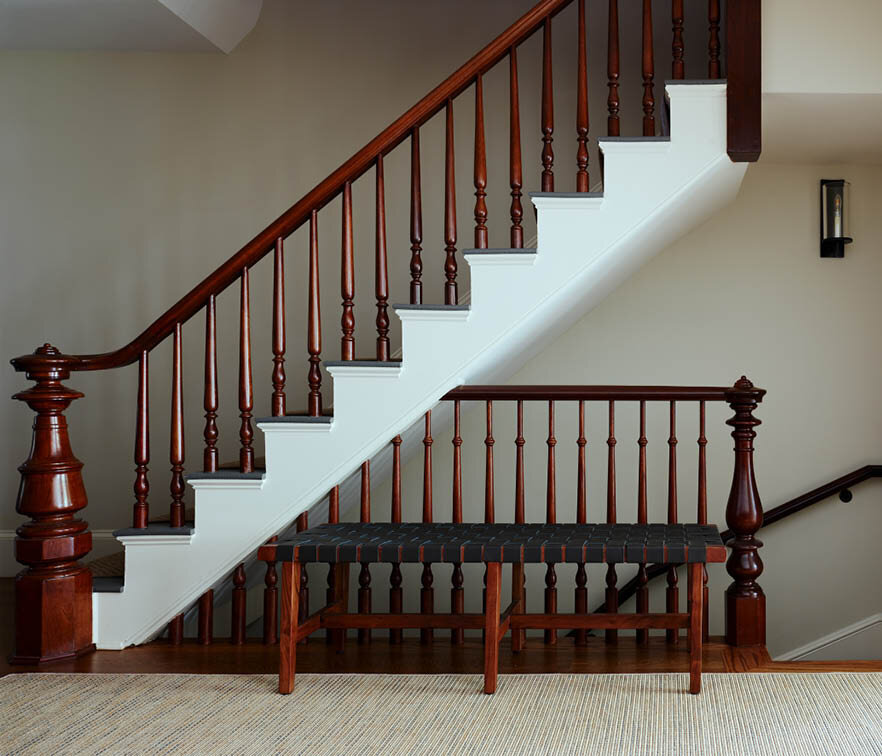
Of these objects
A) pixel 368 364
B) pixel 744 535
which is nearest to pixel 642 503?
pixel 744 535

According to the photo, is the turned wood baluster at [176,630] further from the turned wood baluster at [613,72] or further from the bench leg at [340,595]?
the turned wood baluster at [613,72]

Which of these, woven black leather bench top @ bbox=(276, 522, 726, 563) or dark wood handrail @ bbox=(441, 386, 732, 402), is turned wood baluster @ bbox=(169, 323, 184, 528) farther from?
dark wood handrail @ bbox=(441, 386, 732, 402)

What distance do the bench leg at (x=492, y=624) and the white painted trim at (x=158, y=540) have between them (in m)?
1.13

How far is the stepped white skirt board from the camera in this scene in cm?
Result: 303

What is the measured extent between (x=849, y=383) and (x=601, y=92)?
1.85m

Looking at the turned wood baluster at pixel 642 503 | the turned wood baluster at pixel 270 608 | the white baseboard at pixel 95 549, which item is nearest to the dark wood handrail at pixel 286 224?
the turned wood baluster at pixel 270 608

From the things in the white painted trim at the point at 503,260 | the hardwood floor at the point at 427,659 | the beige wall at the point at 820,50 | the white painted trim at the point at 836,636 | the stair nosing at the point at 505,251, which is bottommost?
the white painted trim at the point at 836,636

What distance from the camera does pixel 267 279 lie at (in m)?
4.57

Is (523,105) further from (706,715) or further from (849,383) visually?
(706,715)

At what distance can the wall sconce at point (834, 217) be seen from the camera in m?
4.22

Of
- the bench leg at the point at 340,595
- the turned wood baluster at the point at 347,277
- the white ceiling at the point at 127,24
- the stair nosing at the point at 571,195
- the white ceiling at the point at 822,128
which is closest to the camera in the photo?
the bench leg at the point at 340,595

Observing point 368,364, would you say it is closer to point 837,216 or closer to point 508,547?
point 508,547

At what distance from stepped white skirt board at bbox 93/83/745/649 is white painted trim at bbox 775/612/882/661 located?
227 centimetres

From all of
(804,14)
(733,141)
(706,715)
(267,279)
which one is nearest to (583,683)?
(706,715)
